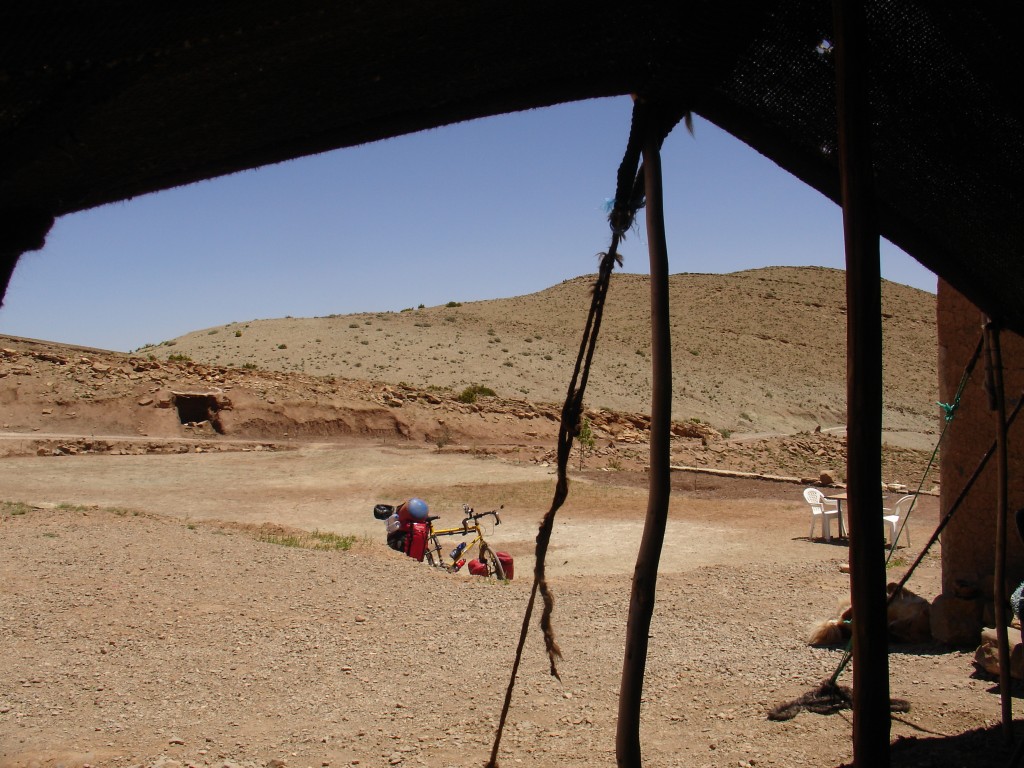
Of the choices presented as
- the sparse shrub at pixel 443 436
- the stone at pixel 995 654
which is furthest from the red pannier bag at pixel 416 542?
the sparse shrub at pixel 443 436

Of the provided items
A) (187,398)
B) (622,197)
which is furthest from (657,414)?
(187,398)

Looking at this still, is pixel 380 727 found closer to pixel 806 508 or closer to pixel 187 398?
pixel 806 508

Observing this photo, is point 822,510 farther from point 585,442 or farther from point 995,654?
point 585,442

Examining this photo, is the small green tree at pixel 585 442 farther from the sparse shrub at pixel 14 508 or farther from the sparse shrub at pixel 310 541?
the sparse shrub at pixel 14 508

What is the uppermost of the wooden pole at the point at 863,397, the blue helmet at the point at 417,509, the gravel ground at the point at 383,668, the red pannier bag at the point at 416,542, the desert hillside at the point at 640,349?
the desert hillside at the point at 640,349

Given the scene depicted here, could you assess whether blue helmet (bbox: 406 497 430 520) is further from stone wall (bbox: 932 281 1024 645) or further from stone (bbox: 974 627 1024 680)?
stone (bbox: 974 627 1024 680)

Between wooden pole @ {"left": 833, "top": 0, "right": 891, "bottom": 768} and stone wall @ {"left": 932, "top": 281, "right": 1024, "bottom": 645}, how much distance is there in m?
4.00

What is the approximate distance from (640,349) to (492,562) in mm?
48386

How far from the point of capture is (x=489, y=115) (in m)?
3.00

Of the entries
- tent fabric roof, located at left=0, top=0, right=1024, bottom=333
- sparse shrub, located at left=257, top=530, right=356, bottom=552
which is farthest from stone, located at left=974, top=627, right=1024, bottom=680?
sparse shrub, located at left=257, top=530, right=356, bottom=552

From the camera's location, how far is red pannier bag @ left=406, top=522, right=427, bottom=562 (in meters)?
9.30

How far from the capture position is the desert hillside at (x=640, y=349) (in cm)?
4559

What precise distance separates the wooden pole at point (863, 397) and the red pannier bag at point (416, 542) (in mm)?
7201

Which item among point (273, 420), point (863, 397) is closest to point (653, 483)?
point (863, 397)
